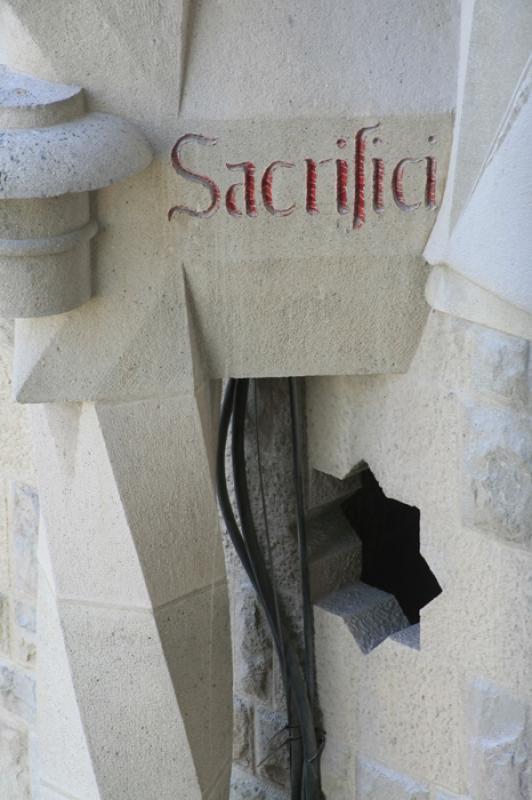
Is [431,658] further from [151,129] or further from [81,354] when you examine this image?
[151,129]

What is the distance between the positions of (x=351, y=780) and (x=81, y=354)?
29.0 inches

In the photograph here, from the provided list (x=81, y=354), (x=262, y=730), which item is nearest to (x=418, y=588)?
(x=262, y=730)

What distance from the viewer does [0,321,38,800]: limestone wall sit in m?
2.30

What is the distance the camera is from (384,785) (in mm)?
1967

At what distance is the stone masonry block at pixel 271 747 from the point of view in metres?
2.09

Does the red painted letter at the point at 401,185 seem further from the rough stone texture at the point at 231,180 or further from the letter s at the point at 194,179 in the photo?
the letter s at the point at 194,179

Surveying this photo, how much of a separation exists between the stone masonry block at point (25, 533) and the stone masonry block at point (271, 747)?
45 centimetres

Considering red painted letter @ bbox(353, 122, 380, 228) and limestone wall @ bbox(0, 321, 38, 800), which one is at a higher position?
red painted letter @ bbox(353, 122, 380, 228)

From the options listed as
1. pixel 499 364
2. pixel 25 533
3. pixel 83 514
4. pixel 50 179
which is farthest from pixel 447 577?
pixel 25 533

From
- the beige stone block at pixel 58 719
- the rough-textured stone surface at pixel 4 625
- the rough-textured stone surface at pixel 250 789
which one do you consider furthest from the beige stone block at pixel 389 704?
the rough-textured stone surface at pixel 4 625

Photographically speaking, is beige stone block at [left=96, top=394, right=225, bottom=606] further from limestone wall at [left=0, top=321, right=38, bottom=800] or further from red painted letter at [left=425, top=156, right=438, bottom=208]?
limestone wall at [left=0, top=321, right=38, bottom=800]

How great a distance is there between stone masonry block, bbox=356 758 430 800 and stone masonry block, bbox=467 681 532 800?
12 centimetres

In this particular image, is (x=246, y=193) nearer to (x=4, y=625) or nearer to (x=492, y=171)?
(x=492, y=171)

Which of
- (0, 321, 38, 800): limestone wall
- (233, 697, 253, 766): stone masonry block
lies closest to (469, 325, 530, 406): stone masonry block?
(233, 697, 253, 766): stone masonry block
